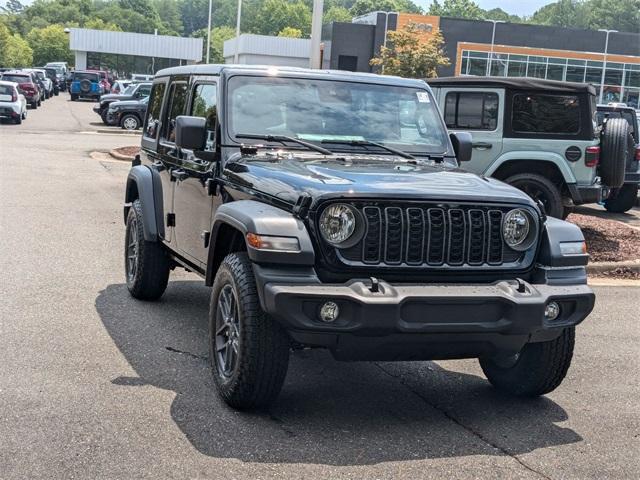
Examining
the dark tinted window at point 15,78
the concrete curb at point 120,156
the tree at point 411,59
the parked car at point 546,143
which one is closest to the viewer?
the parked car at point 546,143

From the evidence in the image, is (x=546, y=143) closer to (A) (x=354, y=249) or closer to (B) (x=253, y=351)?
(A) (x=354, y=249)

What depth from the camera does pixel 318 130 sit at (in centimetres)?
626

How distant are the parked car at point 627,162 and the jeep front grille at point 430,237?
410 inches

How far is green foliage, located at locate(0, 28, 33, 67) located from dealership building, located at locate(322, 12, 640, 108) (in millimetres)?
33080

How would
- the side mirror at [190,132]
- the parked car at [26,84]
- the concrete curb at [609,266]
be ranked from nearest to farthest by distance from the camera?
the side mirror at [190,132], the concrete curb at [609,266], the parked car at [26,84]

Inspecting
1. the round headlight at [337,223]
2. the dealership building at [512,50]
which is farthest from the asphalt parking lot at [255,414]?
the dealership building at [512,50]

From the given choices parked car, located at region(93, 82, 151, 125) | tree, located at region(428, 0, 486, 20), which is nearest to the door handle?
parked car, located at region(93, 82, 151, 125)

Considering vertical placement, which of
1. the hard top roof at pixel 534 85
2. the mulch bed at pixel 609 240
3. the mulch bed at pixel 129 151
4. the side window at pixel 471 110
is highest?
the hard top roof at pixel 534 85

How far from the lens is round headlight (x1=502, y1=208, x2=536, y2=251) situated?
5.14 m

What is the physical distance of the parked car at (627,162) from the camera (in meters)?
15.3

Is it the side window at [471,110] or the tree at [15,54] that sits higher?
the tree at [15,54]

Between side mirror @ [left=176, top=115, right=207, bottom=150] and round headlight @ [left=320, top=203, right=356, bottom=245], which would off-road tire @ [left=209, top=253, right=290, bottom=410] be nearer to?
round headlight @ [left=320, top=203, right=356, bottom=245]

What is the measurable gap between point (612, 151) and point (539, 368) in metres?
7.32

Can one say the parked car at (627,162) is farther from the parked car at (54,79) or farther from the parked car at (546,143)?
the parked car at (54,79)
